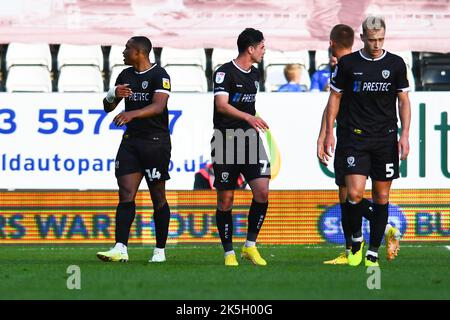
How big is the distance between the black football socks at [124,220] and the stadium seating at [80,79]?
21.6 ft

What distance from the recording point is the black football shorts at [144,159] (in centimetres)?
1230

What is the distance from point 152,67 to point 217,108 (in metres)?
1.04

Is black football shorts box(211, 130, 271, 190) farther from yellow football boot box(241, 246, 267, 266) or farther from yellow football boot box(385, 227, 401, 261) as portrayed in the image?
yellow football boot box(385, 227, 401, 261)

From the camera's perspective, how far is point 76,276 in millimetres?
9539

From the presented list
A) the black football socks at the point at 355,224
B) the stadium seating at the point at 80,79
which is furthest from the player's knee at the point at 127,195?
the stadium seating at the point at 80,79

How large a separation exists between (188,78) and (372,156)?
779 centimetres

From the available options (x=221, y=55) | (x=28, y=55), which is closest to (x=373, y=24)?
(x=221, y=55)

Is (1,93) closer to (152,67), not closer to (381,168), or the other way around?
(152,67)

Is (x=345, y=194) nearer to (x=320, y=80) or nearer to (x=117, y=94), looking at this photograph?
(x=117, y=94)

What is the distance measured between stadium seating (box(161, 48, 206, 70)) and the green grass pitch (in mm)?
5623

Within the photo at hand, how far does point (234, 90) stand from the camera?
463 inches

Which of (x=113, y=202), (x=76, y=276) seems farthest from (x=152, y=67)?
(x=113, y=202)

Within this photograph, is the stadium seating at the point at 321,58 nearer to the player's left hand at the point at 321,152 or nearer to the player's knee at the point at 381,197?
the player's left hand at the point at 321,152

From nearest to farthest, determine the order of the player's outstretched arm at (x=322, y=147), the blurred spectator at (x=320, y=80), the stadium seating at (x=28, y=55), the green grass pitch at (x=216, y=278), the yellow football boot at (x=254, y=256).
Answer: the green grass pitch at (x=216, y=278) < the player's outstretched arm at (x=322, y=147) < the yellow football boot at (x=254, y=256) < the blurred spectator at (x=320, y=80) < the stadium seating at (x=28, y=55)
